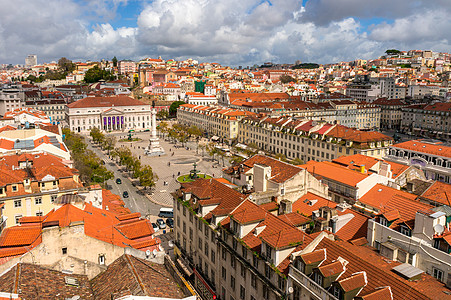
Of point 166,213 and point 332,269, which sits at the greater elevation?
point 332,269

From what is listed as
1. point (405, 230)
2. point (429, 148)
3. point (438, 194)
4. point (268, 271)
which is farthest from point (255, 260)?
point (429, 148)

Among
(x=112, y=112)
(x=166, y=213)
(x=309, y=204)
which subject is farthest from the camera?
(x=112, y=112)

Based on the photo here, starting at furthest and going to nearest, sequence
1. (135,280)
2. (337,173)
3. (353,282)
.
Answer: (337,173)
(135,280)
(353,282)

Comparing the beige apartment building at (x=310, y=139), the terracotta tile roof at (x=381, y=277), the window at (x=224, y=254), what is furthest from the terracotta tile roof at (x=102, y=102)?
the terracotta tile roof at (x=381, y=277)

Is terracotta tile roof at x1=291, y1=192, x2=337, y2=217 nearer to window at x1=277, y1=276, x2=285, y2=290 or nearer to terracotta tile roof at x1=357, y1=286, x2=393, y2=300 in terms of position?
window at x1=277, y1=276, x2=285, y2=290

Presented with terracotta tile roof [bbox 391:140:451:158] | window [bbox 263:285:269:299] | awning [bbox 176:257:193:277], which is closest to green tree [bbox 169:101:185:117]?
terracotta tile roof [bbox 391:140:451:158]

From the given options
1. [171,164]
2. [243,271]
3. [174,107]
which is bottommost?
[171,164]

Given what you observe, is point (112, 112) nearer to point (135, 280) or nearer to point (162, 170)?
point (162, 170)
